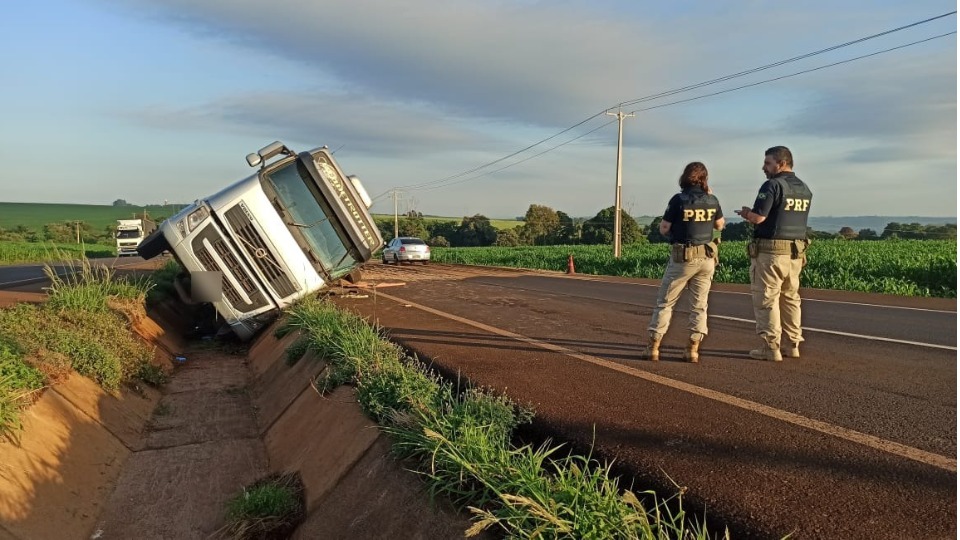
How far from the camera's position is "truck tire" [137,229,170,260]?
9.55 meters

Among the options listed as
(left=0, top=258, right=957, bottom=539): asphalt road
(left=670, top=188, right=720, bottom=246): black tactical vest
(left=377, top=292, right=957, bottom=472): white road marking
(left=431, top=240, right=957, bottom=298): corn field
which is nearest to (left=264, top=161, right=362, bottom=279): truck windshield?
(left=0, top=258, right=957, bottom=539): asphalt road

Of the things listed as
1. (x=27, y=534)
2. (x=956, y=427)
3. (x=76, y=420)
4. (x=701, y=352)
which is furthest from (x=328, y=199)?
(x=956, y=427)

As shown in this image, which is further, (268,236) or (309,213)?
(309,213)

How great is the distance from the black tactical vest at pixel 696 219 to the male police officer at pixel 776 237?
31 cm

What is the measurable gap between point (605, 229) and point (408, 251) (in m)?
30.8

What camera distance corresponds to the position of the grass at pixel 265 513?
13.1ft

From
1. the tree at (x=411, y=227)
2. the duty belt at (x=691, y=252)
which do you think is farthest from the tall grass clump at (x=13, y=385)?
the tree at (x=411, y=227)

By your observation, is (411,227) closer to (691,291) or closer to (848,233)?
(848,233)

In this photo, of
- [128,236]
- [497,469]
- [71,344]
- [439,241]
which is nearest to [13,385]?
[71,344]

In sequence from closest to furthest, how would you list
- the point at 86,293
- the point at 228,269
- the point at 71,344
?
1. the point at 71,344
2. the point at 86,293
3. the point at 228,269

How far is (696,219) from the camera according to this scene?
5613 millimetres

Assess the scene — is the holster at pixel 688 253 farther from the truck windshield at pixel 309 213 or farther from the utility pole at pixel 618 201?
the utility pole at pixel 618 201

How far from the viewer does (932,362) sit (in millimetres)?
5664

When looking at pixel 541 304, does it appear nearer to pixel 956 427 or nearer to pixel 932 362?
pixel 932 362
